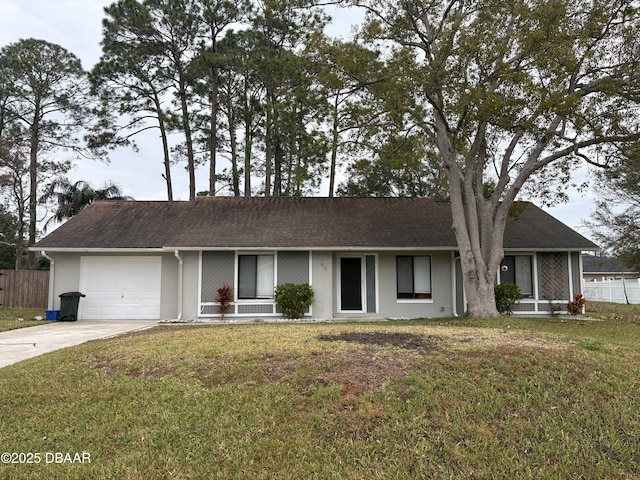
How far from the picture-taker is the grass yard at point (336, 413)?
11.3ft

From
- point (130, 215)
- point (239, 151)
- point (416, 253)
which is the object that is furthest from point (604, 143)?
point (239, 151)

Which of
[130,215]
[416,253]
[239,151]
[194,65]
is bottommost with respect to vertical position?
[416,253]

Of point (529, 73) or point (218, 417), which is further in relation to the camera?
point (529, 73)

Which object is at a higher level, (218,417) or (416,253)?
(416,253)

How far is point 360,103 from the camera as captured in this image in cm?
1355

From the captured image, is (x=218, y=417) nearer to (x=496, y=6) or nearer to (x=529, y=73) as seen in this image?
(x=529, y=73)

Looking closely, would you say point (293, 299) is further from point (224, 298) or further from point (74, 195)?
point (74, 195)

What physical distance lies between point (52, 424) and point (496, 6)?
42.3 ft

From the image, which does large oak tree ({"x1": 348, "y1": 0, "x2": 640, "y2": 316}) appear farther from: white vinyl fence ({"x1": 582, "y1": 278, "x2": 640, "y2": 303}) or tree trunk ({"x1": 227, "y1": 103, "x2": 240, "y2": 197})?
white vinyl fence ({"x1": 582, "y1": 278, "x2": 640, "y2": 303})

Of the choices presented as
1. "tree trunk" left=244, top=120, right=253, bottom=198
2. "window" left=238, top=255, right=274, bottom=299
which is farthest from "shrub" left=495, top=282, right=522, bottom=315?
"tree trunk" left=244, top=120, right=253, bottom=198

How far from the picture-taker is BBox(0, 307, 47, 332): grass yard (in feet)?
38.4

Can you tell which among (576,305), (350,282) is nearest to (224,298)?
(350,282)

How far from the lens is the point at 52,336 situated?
9.84 metres

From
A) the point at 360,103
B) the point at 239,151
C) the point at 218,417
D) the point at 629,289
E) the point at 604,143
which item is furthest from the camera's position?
the point at 629,289
